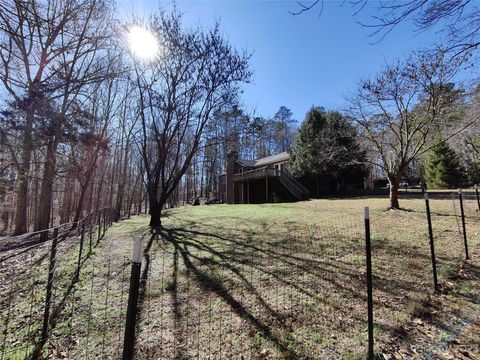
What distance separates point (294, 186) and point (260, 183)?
5627mm

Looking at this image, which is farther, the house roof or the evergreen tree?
the house roof

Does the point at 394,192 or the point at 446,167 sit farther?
the point at 446,167

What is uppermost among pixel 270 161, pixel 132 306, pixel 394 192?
pixel 270 161

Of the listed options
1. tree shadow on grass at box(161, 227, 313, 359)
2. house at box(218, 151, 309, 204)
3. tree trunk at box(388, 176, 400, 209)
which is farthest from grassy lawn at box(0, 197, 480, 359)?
house at box(218, 151, 309, 204)

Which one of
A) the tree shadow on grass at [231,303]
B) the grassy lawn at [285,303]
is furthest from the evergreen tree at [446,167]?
the tree shadow on grass at [231,303]

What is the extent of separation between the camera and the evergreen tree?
2473 cm

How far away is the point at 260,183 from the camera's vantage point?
28.4 m

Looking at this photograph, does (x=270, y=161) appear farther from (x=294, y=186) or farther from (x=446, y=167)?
(x=446, y=167)

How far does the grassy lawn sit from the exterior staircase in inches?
608

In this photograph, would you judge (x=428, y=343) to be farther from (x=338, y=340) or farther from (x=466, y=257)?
(x=466, y=257)

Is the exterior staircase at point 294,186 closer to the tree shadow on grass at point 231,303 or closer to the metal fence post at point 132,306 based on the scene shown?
the tree shadow on grass at point 231,303

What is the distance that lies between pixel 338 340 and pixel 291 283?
1564mm

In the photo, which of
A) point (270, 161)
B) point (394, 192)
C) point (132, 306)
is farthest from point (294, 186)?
point (132, 306)

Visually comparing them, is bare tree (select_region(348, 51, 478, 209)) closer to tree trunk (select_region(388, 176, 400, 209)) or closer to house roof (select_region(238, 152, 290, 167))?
tree trunk (select_region(388, 176, 400, 209))
